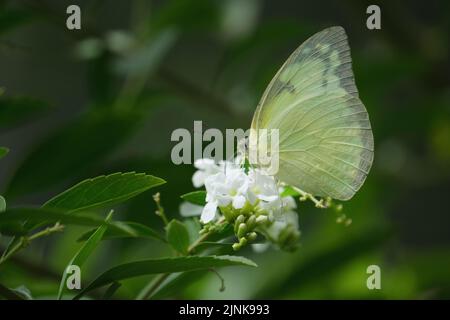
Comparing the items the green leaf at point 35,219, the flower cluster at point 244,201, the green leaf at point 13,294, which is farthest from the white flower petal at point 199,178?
the green leaf at point 13,294

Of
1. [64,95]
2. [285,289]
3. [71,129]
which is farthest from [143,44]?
[64,95]

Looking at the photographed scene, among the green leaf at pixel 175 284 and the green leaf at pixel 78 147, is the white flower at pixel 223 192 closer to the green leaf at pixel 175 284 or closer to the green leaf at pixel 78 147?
the green leaf at pixel 175 284

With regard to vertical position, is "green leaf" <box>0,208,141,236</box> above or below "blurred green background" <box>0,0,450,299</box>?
below

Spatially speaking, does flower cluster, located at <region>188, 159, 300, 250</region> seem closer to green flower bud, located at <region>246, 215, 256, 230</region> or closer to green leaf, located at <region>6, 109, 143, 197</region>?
green flower bud, located at <region>246, 215, 256, 230</region>

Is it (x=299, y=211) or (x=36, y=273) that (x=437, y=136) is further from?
(x=36, y=273)

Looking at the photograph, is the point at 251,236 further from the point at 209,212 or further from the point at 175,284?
the point at 175,284

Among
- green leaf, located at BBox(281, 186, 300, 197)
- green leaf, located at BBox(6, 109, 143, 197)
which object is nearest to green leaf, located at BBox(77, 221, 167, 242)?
green leaf, located at BBox(281, 186, 300, 197)
